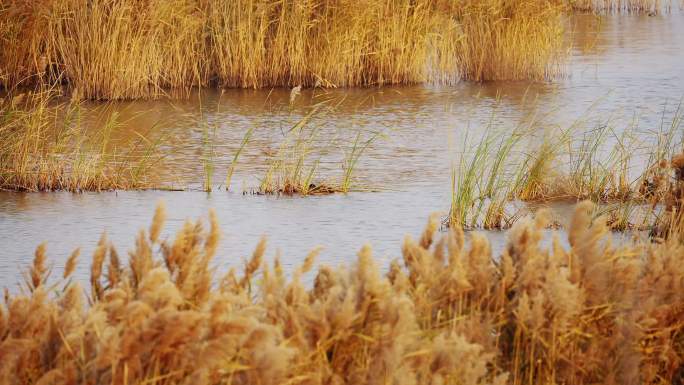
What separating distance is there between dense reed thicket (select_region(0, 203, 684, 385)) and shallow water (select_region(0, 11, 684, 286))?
2009 millimetres

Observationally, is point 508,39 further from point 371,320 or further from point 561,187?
point 371,320

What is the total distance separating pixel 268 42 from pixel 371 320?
9.09 m

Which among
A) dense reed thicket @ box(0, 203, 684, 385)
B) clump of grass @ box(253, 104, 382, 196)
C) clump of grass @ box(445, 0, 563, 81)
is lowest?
clump of grass @ box(253, 104, 382, 196)

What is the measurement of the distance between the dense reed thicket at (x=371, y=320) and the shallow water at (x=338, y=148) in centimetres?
201

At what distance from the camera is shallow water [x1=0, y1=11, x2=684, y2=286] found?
19.4ft

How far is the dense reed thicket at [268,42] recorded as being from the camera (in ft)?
35.5

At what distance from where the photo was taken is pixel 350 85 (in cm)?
Answer: 1172

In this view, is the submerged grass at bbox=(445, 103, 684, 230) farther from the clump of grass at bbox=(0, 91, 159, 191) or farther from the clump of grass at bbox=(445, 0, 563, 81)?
the clump of grass at bbox=(445, 0, 563, 81)

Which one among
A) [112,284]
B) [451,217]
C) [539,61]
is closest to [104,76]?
[539,61]

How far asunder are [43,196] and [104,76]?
4.12 meters

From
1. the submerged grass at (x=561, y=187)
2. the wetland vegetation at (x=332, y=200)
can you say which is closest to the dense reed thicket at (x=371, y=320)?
the wetland vegetation at (x=332, y=200)

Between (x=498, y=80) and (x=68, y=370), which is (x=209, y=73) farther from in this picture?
(x=68, y=370)

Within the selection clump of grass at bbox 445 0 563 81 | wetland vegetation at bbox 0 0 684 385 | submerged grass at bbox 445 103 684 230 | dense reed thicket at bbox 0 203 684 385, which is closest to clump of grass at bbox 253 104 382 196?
wetland vegetation at bbox 0 0 684 385

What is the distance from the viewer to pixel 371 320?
277 cm
